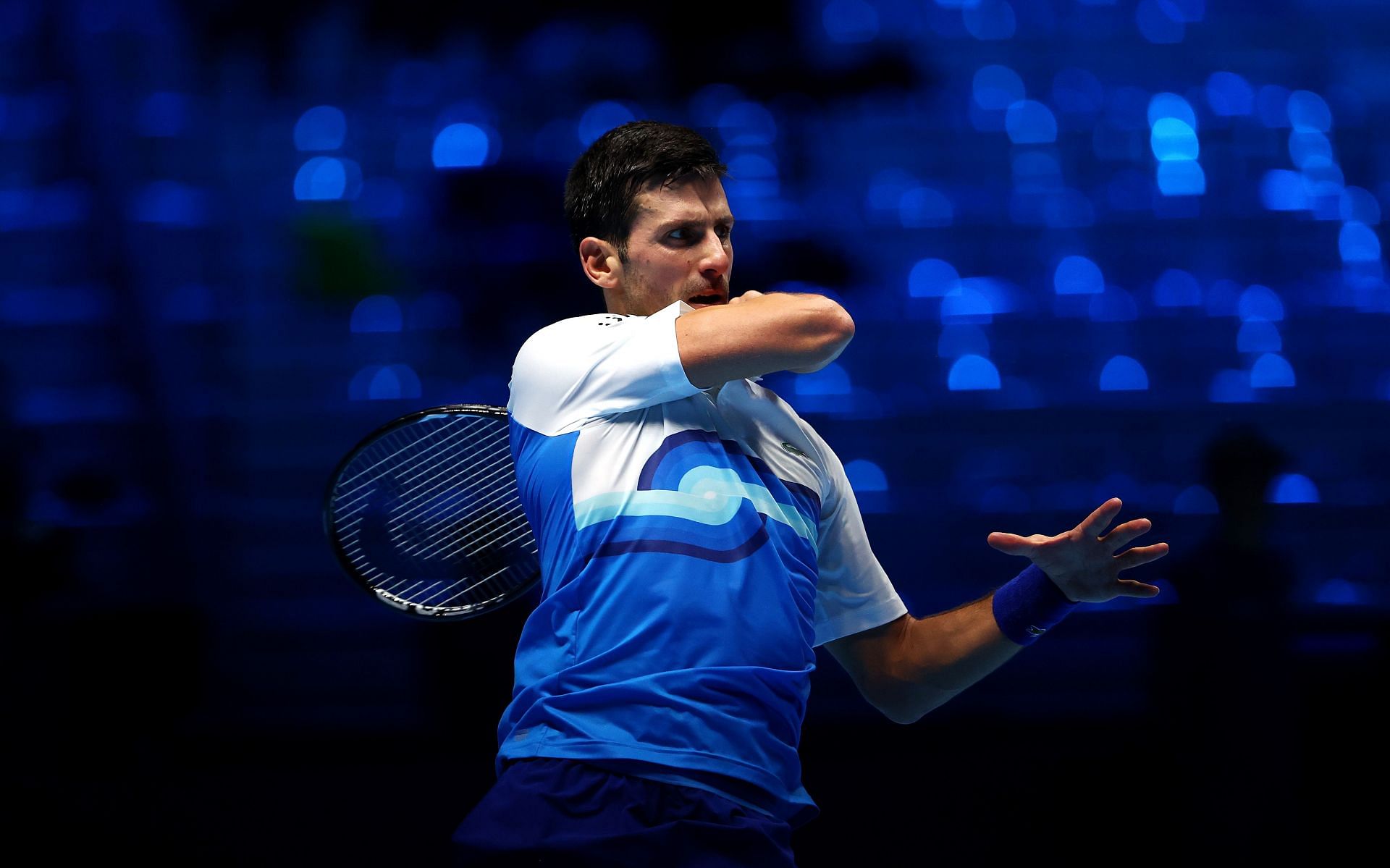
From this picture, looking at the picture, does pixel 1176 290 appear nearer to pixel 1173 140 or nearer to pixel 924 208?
pixel 1173 140

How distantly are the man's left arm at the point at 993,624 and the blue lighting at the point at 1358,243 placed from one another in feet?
5.89

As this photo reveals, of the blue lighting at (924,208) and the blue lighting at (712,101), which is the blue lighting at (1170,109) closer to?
the blue lighting at (924,208)

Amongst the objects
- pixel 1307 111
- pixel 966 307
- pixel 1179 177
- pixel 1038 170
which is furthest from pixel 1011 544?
pixel 1307 111

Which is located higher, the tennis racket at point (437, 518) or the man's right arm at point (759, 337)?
the man's right arm at point (759, 337)

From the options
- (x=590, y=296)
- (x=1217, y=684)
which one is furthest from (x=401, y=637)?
(x=1217, y=684)

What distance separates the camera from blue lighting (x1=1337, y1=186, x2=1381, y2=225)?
3279 millimetres

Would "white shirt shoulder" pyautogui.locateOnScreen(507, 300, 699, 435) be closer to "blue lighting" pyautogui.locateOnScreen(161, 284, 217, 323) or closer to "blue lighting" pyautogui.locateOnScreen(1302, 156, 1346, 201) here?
"blue lighting" pyautogui.locateOnScreen(161, 284, 217, 323)

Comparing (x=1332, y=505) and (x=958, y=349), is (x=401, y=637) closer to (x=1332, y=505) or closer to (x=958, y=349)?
(x=958, y=349)

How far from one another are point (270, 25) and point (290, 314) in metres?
0.79

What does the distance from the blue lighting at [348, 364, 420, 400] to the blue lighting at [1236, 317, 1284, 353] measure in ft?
6.95

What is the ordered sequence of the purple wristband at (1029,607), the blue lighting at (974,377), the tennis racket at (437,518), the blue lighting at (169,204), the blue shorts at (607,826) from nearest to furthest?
the blue shorts at (607,826)
the purple wristband at (1029,607)
the tennis racket at (437,518)
the blue lighting at (974,377)
the blue lighting at (169,204)

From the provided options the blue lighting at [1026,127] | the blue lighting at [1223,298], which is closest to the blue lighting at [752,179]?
the blue lighting at [1026,127]

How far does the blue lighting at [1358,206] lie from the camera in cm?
328

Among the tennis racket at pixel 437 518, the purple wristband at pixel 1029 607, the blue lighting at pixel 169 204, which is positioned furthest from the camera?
the blue lighting at pixel 169 204
